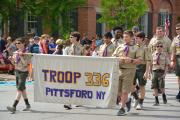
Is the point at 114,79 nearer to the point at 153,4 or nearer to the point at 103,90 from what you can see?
the point at 103,90

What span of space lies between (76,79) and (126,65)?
115 cm

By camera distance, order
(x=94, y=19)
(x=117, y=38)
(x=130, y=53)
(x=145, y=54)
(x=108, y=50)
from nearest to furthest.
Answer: (x=130, y=53), (x=145, y=54), (x=108, y=50), (x=117, y=38), (x=94, y=19)

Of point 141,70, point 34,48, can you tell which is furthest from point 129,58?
point 34,48

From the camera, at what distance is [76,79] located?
11.9 meters

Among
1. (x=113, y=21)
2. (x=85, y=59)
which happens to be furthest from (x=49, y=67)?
(x=113, y=21)

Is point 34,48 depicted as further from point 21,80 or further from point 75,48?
point 21,80

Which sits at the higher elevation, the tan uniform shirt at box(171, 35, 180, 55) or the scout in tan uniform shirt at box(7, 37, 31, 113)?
the tan uniform shirt at box(171, 35, 180, 55)

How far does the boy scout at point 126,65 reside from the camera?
1161cm

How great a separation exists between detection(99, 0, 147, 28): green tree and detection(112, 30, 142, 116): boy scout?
20692 millimetres

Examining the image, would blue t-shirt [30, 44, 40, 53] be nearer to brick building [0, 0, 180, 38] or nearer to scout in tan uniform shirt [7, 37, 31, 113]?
brick building [0, 0, 180, 38]

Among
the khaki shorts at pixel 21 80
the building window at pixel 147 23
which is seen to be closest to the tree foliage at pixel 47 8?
the khaki shorts at pixel 21 80

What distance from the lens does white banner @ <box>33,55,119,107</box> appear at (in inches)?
456

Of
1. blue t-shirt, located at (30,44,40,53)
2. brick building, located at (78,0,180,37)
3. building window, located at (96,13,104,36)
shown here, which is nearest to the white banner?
blue t-shirt, located at (30,44,40,53)

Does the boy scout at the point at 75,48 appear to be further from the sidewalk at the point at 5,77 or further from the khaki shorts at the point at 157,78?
the sidewalk at the point at 5,77
